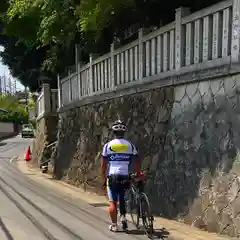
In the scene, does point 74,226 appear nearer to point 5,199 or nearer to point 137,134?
point 137,134

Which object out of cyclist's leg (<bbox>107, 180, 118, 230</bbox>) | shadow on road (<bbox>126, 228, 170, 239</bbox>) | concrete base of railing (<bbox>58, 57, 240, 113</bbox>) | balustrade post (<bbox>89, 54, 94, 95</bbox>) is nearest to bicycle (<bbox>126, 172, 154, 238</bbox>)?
shadow on road (<bbox>126, 228, 170, 239</bbox>)

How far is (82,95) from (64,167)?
2887 millimetres

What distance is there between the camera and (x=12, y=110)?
8469 cm

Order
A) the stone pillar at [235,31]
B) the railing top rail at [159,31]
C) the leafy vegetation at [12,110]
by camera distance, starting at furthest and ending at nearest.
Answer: the leafy vegetation at [12,110] < the railing top rail at [159,31] < the stone pillar at [235,31]

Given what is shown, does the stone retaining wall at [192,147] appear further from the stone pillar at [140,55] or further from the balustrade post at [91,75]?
the balustrade post at [91,75]

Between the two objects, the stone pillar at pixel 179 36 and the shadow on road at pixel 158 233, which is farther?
the stone pillar at pixel 179 36

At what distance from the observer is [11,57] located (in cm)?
2816

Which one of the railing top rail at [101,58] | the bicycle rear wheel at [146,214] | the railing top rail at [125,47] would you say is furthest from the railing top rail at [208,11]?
the railing top rail at [101,58]

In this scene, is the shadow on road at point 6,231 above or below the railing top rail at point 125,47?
below

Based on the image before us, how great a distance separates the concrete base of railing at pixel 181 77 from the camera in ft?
23.9

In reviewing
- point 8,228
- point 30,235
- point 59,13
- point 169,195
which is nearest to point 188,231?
point 169,195

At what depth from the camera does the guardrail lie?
7355mm

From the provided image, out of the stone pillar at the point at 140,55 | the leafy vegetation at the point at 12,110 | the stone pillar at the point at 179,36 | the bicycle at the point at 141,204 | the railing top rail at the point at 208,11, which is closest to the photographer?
the bicycle at the point at 141,204

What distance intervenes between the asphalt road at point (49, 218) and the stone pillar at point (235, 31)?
10.3 ft
